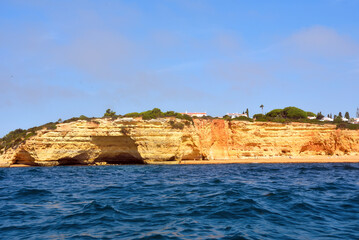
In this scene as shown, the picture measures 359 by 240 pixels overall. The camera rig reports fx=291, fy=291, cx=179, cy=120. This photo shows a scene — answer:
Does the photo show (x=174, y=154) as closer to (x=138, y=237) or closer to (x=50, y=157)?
(x=50, y=157)

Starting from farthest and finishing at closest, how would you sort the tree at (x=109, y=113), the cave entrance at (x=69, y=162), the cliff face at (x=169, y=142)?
the tree at (x=109, y=113)
the cave entrance at (x=69, y=162)
the cliff face at (x=169, y=142)

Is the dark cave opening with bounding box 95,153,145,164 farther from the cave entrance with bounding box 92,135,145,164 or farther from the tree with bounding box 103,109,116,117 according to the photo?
the tree with bounding box 103,109,116,117

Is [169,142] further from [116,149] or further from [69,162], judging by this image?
[69,162]

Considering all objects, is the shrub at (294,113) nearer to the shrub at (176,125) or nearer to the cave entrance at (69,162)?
the shrub at (176,125)

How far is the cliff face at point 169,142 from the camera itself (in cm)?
4150

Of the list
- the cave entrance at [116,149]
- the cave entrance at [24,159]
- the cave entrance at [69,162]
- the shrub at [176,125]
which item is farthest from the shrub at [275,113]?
the cave entrance at [24,159]

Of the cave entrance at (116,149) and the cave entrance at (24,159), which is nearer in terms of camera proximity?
the cave entrance at (24,159)

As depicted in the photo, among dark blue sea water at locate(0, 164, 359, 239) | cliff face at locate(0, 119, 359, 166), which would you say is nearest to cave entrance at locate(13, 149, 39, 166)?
cliff face at locate(0, 119, 359, 166)

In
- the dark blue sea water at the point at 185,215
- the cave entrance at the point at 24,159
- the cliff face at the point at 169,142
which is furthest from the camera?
the cave entrance at the point at 24,159

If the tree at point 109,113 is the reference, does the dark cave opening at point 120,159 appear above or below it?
below

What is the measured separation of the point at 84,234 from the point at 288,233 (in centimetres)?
439

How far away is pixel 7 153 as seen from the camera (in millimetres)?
43562

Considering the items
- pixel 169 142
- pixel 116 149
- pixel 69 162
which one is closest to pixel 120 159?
pixel 116 149

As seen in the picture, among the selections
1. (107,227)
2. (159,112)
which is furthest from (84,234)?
(159,112)
